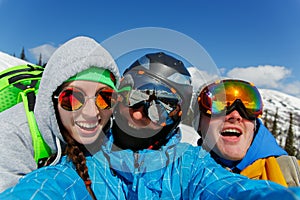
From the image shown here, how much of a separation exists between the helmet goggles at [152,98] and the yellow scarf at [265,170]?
1.90 ft

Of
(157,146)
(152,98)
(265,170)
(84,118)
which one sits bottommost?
(265,170)

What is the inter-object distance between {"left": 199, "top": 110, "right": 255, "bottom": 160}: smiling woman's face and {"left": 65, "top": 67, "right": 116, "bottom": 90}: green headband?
78 cm

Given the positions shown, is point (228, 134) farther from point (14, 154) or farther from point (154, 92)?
point (14, 154)

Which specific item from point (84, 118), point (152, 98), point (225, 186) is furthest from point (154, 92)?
point (225, 186)

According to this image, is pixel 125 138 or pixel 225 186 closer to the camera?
pixel 225 186

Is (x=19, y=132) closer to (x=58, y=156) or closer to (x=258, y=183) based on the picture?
(x=58, y=156)

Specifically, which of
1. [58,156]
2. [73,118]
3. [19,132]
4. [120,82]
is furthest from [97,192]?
[120,82]

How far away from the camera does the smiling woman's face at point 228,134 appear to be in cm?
192

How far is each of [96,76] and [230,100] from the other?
1.03 meters

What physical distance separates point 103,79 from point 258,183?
0.91 meters

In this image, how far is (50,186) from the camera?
1.07 m

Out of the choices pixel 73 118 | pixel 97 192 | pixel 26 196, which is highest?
pixel 73 118

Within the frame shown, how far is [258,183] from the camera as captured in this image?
106 cm

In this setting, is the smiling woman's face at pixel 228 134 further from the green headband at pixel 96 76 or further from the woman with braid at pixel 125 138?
the green headband at pixel 96 76
